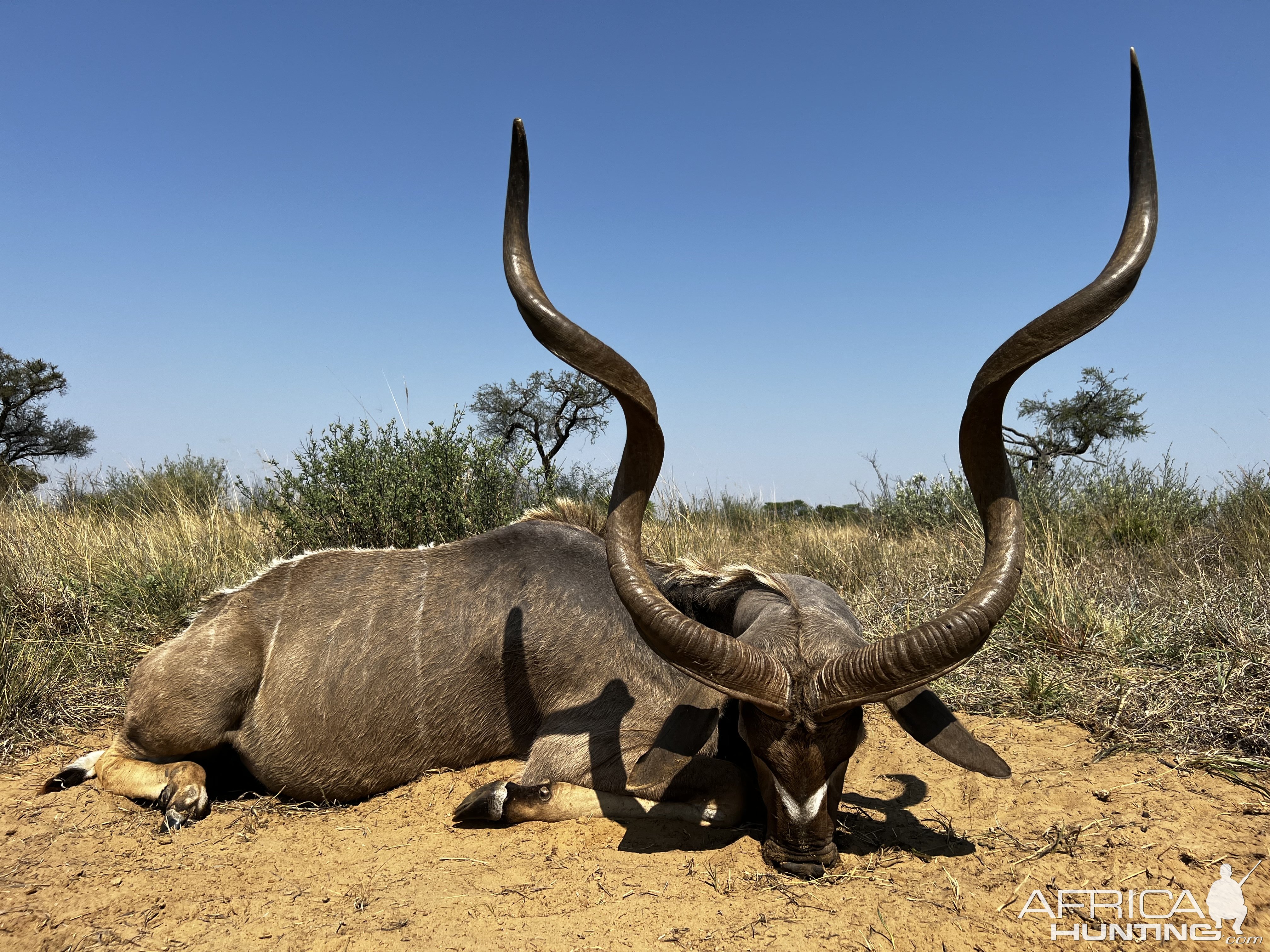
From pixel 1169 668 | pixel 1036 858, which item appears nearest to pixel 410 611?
pixel 1036 858

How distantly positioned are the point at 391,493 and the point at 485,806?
14.1 ft

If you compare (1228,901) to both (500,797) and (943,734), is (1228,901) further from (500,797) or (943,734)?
(500,797)

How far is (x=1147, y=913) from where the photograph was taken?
2.91 m

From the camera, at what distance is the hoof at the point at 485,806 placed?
4039 millimetres

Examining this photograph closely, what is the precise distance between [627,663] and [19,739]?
14.3ft

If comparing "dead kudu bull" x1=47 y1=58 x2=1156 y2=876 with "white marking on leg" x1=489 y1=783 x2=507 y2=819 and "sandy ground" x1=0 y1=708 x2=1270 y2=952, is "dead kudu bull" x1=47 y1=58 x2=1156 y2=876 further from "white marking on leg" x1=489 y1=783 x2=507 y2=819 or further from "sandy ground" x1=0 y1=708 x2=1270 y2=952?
"sandy ground" x1=0 y1=708 x2=1270 y2=952

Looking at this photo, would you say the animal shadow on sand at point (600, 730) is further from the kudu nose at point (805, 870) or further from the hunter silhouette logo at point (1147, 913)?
the hunter silhouette logo at point (1147, 913)

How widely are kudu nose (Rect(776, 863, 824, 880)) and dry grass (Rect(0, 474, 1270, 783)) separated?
2.24m

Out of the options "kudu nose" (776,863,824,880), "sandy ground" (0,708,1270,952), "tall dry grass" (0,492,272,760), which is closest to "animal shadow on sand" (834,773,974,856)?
"sandy ground" (0,708,1270,952)

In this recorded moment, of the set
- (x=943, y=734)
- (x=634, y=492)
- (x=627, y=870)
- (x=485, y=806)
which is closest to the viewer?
(x=627, y=870)

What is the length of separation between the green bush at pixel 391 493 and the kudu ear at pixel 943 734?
17.6 ft

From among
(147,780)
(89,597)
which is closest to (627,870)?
(147,780)

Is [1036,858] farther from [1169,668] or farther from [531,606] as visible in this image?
[531,606]

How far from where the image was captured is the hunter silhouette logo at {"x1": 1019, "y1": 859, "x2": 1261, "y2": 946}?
279cm
